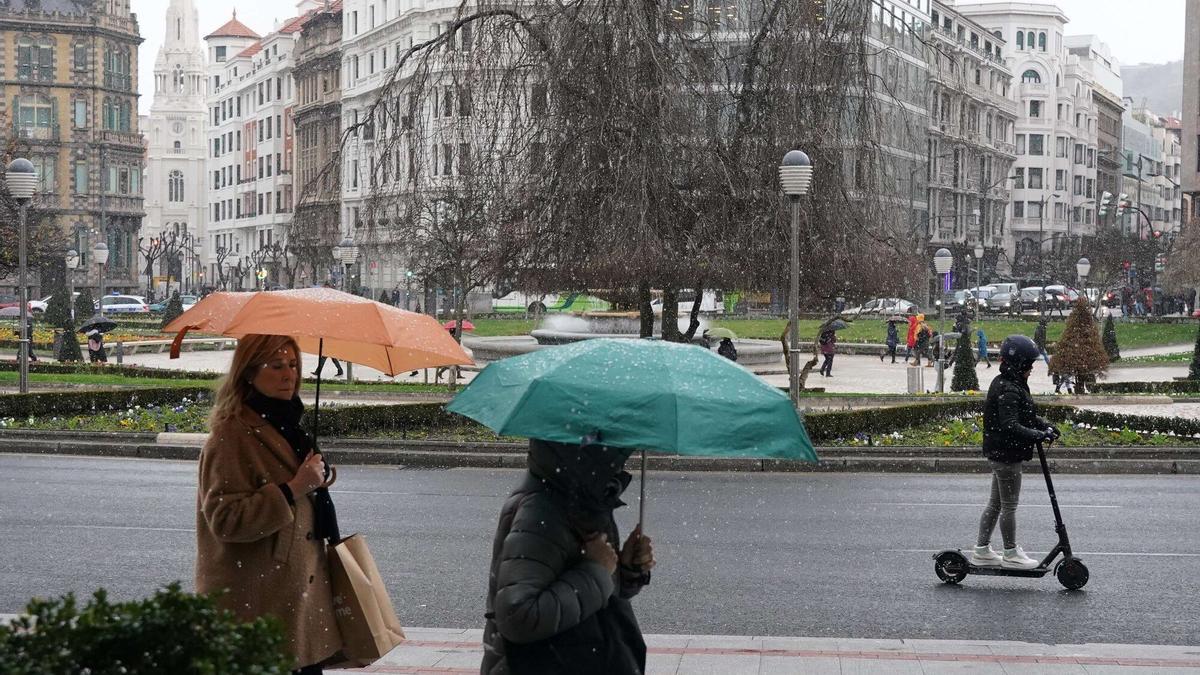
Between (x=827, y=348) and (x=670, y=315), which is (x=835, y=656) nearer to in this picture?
(x=670, y=315)

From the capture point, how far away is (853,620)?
9.57 metres

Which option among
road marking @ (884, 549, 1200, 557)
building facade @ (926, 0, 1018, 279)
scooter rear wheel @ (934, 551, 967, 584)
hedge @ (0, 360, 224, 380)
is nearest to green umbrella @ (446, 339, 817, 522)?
scooter rear wheel @ (934, 551, 967, 584)

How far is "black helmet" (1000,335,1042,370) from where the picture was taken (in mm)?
10172

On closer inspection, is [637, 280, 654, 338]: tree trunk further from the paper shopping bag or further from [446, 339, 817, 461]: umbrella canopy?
[446, 339, 817, 461]: umbrella canopy

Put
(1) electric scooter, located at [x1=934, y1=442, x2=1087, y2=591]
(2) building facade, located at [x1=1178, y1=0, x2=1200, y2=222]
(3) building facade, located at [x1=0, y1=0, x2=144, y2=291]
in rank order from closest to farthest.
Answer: (1) electric scooter, located at [x1=934, y1=442, x2=1087, y2=591]
(2) building facade, located at [x1=1178, y1=0, x2=1200, y2=222]
(3) building facade, located at [x1=0, y1=0, x2=144, y2=291]

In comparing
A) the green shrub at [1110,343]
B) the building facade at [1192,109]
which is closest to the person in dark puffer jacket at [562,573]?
the green shrub at [1110,343]

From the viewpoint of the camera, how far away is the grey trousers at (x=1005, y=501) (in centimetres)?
1051

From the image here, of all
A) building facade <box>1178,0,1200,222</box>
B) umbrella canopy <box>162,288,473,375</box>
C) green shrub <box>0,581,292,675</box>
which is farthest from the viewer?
building facade <box>1178,0,1200,222</box>

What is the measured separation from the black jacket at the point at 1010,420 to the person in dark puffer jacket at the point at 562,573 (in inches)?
246

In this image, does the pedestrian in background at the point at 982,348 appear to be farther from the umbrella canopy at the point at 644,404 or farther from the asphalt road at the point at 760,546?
the umbrella canopy at the point at 644,404

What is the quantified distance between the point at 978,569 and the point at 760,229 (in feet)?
45.9

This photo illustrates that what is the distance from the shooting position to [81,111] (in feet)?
334

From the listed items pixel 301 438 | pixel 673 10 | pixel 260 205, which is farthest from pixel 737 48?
pixel 260 205

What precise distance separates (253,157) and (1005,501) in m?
Result: 125
